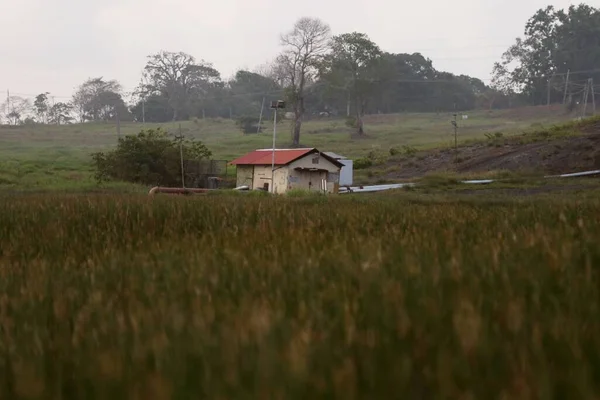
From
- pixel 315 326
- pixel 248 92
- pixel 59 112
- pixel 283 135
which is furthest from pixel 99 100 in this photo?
pixel 315 326

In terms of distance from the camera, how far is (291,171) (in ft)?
127

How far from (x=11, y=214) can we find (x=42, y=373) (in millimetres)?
8033

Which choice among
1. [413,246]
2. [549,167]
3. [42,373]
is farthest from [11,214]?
[549,167]

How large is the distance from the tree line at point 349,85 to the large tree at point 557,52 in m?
0.14

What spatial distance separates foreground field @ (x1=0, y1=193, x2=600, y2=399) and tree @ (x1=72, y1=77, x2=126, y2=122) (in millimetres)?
127514

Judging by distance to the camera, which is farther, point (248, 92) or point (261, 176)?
point (248, 92)

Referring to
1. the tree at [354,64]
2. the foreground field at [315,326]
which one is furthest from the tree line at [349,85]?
the foreground field at [315,326]

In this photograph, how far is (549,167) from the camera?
42.6 metres

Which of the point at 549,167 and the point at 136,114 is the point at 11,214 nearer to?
the point at 549,167

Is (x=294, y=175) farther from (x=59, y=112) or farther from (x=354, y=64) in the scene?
(x=59, y=112)

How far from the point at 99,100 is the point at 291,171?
98.8 m

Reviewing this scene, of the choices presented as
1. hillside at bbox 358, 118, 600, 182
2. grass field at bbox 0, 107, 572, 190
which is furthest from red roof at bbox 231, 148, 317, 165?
grass field at bbox 0, 107, 572, 190

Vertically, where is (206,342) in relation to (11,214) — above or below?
above

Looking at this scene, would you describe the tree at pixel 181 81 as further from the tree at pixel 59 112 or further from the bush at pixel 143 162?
the bush at pixel 143 162
